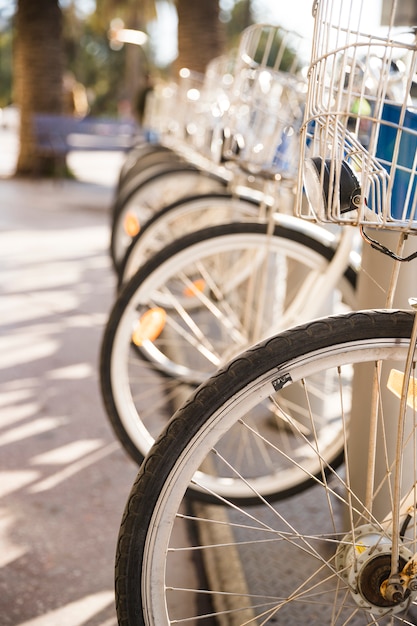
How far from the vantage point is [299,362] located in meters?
1.45

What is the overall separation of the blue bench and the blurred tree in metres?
0.18

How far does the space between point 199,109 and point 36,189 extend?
835 cm

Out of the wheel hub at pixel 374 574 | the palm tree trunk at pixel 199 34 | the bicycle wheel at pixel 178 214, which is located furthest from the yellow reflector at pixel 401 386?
the palm tree trunk at pixel 199 34

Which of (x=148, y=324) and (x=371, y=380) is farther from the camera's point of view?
(x=148, y=324)

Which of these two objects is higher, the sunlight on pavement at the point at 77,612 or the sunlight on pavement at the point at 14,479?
the sunlight on pavement at the point at 77,612

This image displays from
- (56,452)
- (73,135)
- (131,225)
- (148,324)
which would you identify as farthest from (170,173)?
(73,135)

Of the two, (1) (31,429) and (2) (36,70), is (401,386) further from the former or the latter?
(2) (36,70)

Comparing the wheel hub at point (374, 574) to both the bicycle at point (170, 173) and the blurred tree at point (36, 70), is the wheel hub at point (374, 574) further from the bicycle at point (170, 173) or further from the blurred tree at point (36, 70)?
the blurred tree at point (36, 70)

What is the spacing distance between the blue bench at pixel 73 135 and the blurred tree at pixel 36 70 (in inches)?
7.2

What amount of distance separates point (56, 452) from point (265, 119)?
140 cm

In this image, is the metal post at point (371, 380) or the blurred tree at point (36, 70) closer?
the metal post at point (371, 380)

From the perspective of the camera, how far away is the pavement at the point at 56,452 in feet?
7.11

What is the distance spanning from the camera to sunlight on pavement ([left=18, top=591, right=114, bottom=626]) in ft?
6.61

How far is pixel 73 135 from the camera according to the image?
46.6ft
